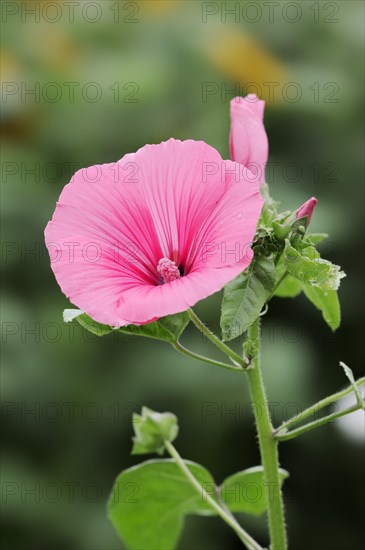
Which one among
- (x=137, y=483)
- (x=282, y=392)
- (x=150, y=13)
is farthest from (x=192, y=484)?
(x=150, y=13)

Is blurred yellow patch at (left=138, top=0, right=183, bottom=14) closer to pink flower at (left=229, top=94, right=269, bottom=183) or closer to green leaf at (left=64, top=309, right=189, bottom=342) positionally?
pink flower at (left=229, top=94, right=269, bottom=183)

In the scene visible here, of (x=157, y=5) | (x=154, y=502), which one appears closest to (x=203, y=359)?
(x=154, y=502)

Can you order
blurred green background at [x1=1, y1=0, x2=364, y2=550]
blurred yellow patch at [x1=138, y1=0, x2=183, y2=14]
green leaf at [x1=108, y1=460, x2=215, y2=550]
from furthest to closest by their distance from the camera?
1. blurred yellow patch at [x1=138, y1=0, x2=183, y2=14]
2. blurred green background at [x1=1, y1=0, x2=364, y2=550]
3. green leaf at [x1=108, y1=460, x2=215, y2=550]

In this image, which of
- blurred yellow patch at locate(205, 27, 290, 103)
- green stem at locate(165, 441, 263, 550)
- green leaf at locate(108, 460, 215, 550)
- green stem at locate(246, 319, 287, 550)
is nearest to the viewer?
green stem at locate(246, 319, 287, 550)

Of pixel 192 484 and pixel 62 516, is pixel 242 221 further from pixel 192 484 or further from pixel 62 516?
pixel 62 516

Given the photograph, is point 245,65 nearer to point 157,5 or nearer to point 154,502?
point 157,5

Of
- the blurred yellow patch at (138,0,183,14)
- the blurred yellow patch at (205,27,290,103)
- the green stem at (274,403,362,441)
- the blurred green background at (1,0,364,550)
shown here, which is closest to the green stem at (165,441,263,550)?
the green stem at (274,403,362,441)

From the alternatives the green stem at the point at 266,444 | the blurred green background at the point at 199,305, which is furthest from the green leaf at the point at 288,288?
the blurred green background at the point at 199,305
